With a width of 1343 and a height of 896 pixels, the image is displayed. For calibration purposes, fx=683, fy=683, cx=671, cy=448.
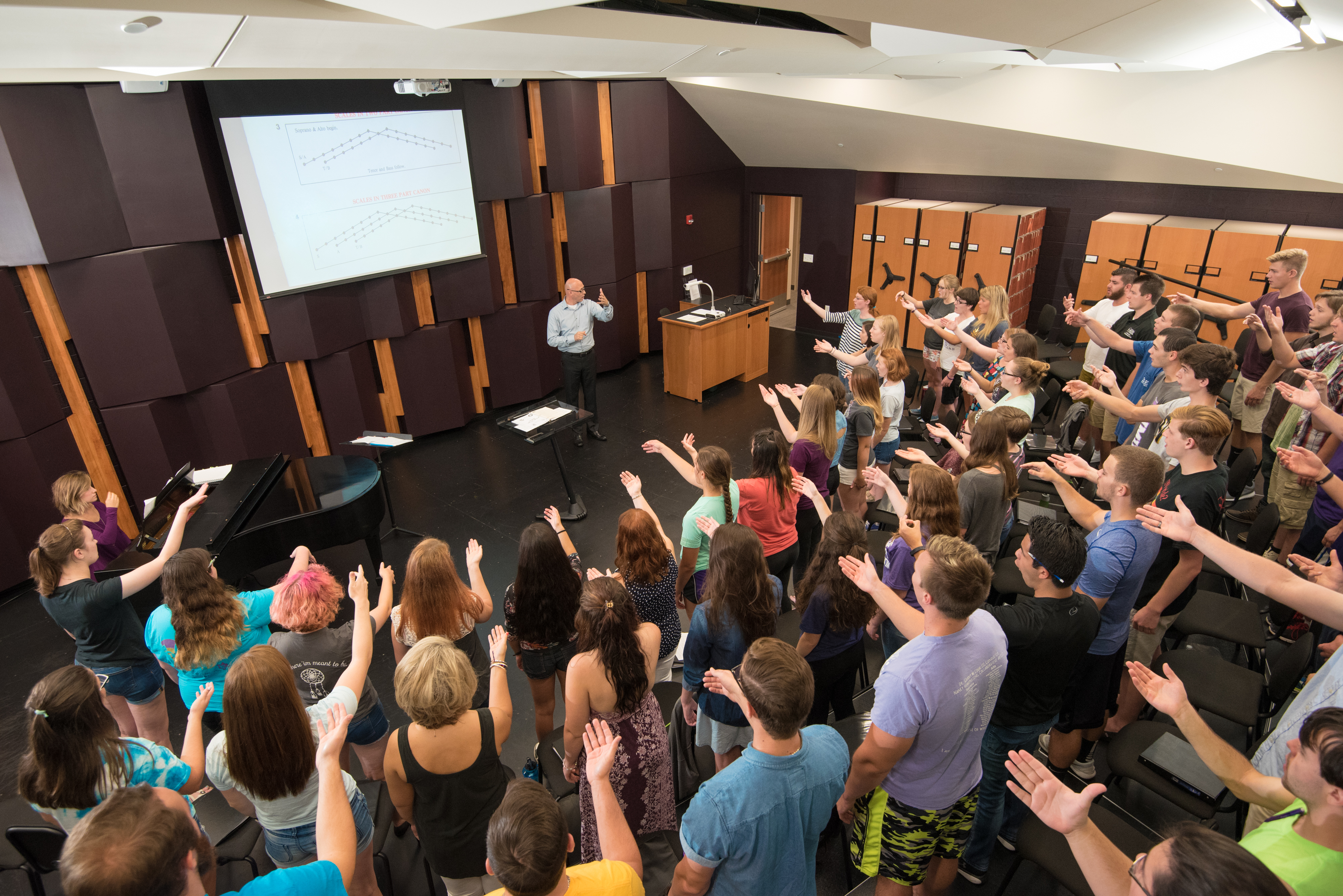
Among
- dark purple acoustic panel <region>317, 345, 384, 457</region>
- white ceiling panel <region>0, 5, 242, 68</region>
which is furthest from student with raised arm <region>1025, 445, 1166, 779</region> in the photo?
dark purple acoustic panel <region>317, 345, 384, 457</region>

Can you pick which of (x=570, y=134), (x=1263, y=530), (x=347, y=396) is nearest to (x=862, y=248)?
(x=570, y=134)

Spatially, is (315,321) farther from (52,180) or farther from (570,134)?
(570,134)

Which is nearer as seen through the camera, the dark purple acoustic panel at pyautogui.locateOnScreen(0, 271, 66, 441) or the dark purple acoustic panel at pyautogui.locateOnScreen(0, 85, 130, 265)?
the dark purple acoustic panel at pyautogui.locateOnScreen(0, 85, 130, 265)

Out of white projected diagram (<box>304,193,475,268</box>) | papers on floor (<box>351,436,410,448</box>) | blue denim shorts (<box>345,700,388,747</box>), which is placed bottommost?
blue denim shorts (<box>345,700,388,747</box>)

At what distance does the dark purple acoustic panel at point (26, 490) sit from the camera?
181 inches

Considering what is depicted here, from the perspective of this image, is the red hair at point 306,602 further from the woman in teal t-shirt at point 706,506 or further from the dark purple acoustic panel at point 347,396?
the dark purple acoustic panel at point 347,396

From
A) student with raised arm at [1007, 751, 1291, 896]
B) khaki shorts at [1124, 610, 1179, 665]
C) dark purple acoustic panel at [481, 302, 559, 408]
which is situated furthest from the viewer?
dark purple acoustic panel at [481, 302, 559, 408]

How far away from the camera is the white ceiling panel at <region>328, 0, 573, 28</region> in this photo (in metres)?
2.21

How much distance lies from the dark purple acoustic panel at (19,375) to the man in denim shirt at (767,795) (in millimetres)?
5310

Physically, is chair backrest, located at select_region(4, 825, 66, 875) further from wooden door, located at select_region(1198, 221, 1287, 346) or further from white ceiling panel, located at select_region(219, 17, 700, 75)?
wooden door, located at select_region(1198, 221, 1287, 346)

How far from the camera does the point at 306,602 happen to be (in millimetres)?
2535

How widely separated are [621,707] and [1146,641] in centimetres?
265

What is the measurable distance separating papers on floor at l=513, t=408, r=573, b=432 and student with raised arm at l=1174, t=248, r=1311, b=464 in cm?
444

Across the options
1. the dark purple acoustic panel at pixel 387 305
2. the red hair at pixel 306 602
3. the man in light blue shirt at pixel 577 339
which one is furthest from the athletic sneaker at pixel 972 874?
the dark purple acoustic panel at pixel 387 305
